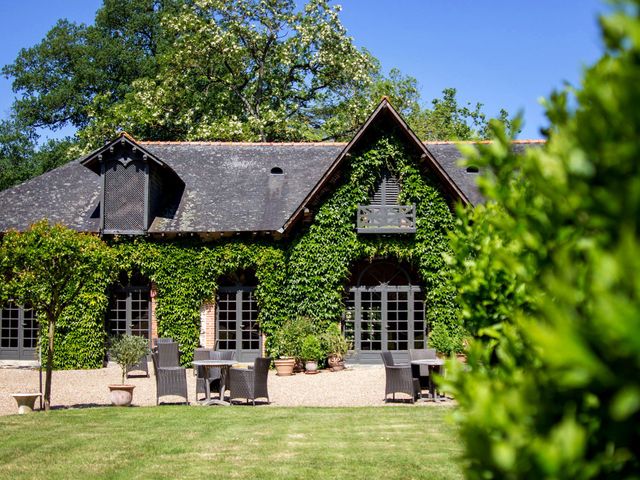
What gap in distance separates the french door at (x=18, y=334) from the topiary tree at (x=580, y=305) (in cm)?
2218

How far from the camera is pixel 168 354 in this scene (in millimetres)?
18562

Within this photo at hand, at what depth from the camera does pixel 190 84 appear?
1353 inches

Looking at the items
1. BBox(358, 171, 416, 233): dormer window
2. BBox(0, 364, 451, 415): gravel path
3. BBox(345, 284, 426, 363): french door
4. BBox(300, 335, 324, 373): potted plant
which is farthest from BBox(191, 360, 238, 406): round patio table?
BBox(358, 171, 416, 233): dormer window

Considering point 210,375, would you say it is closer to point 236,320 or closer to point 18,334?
point 236,320

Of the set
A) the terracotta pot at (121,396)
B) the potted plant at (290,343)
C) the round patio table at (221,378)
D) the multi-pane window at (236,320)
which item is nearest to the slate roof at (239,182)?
the multi-pane window at (236,320)

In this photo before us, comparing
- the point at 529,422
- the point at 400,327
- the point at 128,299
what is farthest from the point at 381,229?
the point at 529,422

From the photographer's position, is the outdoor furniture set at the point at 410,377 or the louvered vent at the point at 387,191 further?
the louvered vent at the point at 387,191

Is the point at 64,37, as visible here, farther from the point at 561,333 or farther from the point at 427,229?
the point at 561,333

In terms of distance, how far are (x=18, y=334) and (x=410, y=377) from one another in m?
14.1

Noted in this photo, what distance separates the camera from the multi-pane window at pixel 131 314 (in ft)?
73.6

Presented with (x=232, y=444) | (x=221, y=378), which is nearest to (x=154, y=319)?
(x=221, y=378)

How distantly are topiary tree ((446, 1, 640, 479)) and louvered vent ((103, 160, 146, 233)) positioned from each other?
20006mm

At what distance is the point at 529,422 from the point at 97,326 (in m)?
21.3

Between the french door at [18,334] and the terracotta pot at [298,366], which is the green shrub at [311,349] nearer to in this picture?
the terracotta pot at [298,366]
